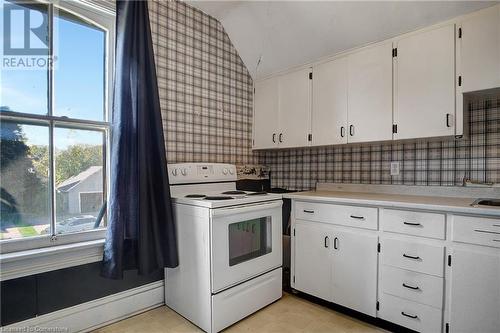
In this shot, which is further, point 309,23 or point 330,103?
point 330,103

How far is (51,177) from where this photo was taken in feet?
5.68

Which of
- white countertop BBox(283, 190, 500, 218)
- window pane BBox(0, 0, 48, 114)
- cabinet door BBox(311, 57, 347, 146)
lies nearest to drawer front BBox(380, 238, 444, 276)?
white countertop BBox(283, 190, 500, 218)

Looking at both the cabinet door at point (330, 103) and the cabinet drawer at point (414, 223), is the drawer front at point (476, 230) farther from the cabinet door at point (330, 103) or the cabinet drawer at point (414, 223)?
the cabinet door at point (330, 103)

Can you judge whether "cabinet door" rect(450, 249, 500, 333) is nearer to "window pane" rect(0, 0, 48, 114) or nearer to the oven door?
the oven door

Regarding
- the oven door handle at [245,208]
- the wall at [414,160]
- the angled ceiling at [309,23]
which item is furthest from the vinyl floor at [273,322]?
the angled ceiling at [309,23]

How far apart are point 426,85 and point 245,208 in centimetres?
154

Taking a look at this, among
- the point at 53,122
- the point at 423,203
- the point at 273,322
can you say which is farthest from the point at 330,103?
the point at 53,122

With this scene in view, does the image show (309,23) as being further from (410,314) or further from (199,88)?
(410,314)

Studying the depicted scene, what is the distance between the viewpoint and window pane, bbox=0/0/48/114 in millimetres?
1585

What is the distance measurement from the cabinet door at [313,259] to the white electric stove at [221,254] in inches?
6.6

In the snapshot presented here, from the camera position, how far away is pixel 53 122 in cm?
175

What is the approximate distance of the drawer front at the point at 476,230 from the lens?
4.71 feet

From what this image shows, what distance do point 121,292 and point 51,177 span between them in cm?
94

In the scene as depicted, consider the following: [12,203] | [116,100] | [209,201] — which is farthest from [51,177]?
[209,201]
